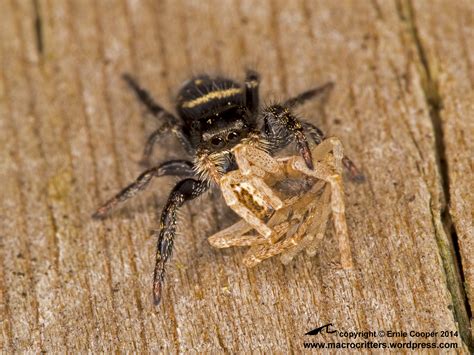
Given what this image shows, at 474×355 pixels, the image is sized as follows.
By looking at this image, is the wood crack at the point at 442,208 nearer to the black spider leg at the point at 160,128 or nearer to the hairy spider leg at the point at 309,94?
the hairy spider leg at the point at 309,94

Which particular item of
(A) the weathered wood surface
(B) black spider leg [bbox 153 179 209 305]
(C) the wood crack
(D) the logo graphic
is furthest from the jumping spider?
(D) the logo graphic

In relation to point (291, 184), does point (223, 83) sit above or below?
above

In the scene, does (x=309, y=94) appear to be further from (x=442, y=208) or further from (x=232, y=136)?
(x=442, y=208)

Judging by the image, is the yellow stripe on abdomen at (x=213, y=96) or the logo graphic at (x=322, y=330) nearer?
the logo graphic at (x=322, y=330)

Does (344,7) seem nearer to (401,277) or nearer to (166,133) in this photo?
(166,133)

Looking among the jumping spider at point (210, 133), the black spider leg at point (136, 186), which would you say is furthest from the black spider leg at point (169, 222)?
the black spider leg at point (136, 186)

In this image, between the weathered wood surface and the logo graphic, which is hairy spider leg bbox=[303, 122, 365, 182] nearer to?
the weathered wood surface

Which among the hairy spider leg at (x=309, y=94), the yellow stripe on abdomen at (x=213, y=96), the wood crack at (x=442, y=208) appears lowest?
the wood crack at (x=442, y=208)

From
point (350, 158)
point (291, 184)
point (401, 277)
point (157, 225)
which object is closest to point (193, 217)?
point (157, 225)
